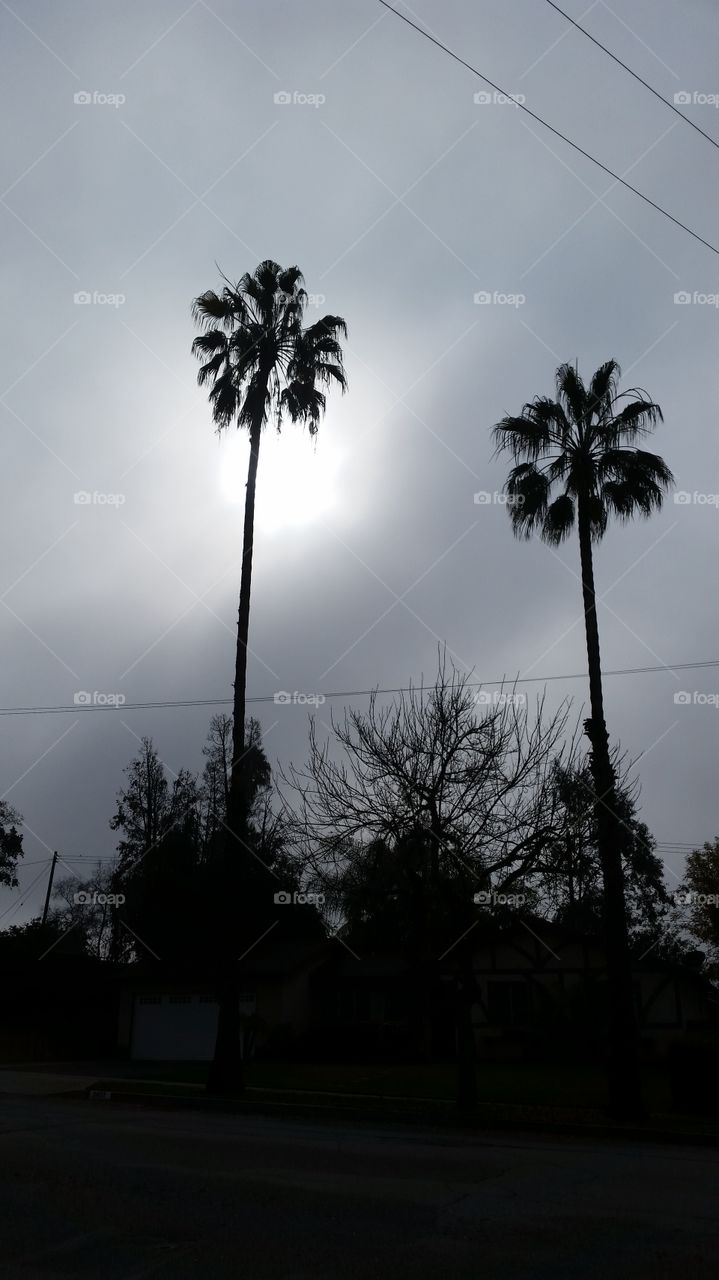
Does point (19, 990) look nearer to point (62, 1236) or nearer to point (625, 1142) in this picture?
point (625, 1142)

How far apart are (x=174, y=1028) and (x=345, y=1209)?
3378 cm

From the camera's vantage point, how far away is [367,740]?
22484 millimetres

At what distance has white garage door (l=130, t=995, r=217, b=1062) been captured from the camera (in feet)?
131

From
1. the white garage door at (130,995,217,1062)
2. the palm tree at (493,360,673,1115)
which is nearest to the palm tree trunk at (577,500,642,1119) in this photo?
the palm tree at (493,360,673,1115)

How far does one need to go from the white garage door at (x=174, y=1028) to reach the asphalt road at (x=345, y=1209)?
26.6 meters

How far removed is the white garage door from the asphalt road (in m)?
26.6

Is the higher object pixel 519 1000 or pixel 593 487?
pixel 593 487

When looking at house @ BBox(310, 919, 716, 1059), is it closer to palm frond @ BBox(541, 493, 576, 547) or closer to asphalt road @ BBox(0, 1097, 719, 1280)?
palm frond @ BBox(541, 493, 576, 547)

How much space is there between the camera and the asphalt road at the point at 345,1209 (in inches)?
282

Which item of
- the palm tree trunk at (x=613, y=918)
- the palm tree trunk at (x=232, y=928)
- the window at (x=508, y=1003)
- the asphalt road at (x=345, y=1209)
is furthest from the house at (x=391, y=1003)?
the asphalt road at (x=345, y=1209)

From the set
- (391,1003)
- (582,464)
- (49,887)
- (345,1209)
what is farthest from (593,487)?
(49,887)

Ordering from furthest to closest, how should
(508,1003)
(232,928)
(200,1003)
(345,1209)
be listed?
1. (200,1003)
2. (508,1003)
3. (232,928)
4. (345,1209)

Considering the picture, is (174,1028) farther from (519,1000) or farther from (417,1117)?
(417,1117)

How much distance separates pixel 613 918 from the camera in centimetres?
1866
